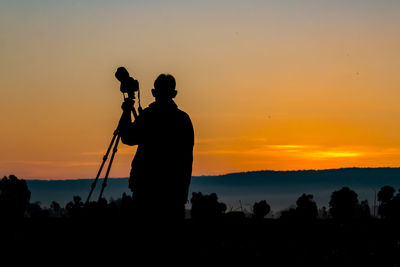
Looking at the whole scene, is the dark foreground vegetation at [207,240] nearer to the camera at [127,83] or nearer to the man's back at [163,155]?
the man's back at [163,155]

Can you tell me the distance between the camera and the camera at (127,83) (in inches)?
494

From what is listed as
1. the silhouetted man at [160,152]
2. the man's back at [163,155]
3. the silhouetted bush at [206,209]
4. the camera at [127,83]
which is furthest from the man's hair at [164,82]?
the silhouetted bush at [206,209]

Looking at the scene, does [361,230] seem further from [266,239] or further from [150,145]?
[150,145]

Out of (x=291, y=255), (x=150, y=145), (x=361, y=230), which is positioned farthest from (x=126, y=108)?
(x=361, y=230)

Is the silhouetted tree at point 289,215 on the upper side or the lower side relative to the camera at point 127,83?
lower

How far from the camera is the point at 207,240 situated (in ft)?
69.0

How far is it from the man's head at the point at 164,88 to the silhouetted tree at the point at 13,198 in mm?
17748

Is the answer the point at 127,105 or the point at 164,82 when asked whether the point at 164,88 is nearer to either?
the point at 164,82

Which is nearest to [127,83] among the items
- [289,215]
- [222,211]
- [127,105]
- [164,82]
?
[127,105]

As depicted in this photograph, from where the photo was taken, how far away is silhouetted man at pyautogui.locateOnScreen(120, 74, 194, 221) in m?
12.2

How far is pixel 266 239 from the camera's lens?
71.6ft

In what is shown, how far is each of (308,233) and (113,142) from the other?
1160 centimetres

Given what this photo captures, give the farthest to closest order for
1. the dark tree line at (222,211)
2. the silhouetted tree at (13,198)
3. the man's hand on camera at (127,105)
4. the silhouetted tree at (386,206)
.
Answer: the silhouetted tree at (13,198) → the silhouetted tree at (386,206) → the dark tree line at (222,211) → the man's hand on camera at (127,105)

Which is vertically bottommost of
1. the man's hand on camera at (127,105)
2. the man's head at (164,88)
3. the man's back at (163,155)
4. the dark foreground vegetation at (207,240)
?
the dark foreground vegetation at (207,240)
